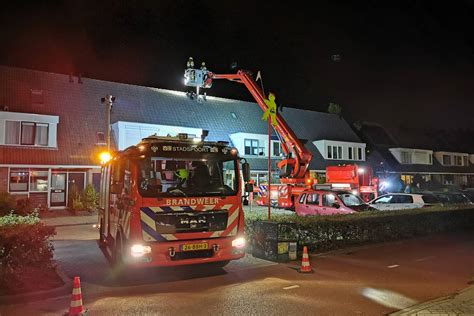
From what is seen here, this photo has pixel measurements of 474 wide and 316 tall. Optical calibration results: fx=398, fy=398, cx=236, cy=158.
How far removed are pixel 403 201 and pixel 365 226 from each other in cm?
740

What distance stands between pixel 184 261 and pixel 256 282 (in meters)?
1.59

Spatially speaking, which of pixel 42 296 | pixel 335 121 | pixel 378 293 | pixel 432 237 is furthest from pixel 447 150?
pixel 42 296

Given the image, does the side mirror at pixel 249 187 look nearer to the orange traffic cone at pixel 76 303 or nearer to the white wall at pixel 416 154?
the orange traffic cone at pixel 76 303

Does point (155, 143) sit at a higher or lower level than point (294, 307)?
higher

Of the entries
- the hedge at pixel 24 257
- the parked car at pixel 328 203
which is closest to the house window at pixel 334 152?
the parked car at pixel 328 203

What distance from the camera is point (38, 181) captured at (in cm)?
2336

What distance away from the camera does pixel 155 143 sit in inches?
341

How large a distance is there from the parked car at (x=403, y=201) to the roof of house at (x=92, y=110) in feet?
49.7

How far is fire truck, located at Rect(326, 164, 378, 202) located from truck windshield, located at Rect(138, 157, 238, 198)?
56.5ft

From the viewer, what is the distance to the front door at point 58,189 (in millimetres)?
23922

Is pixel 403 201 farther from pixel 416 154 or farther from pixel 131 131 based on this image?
pixel 416 154

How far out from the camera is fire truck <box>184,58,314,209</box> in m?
20.4

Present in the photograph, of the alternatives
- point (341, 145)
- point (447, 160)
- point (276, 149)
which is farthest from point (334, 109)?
point (447, 160)

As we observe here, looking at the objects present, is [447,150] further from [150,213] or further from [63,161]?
[150,213]
